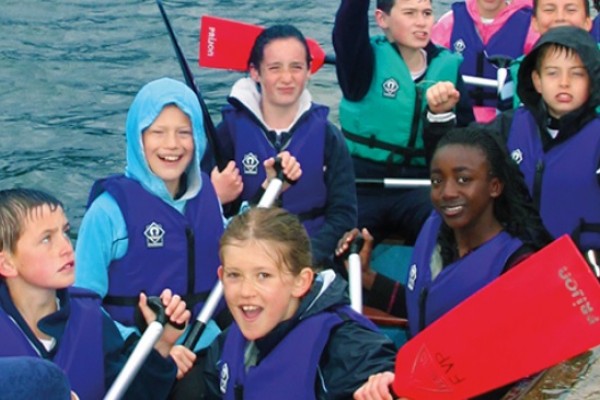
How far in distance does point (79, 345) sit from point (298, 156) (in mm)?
1488

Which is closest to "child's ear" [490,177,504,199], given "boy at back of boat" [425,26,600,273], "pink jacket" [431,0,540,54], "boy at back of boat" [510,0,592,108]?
"boy at back of boat" [425,26,600,273]

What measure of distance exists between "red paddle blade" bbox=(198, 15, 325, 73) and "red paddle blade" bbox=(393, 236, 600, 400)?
8.41ft

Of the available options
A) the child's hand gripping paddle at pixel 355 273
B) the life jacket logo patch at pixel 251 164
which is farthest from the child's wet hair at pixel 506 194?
the life jacket logo patch at pixel 251 164

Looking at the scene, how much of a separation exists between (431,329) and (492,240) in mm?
481

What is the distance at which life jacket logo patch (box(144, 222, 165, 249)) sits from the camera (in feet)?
11.4

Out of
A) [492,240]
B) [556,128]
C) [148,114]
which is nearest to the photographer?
[492,240]

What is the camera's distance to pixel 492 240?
3.15 m

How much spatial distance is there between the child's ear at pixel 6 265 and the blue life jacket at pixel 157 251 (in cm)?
61

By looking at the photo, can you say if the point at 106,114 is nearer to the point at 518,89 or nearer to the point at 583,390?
the point at 518,89

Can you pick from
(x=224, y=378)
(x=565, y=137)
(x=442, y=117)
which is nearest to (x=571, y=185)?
(x=565, y=137)

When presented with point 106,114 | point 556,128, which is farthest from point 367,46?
point 106,114

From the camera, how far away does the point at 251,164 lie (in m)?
4.20

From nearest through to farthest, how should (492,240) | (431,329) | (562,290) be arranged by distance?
(562,290)
(431,329)
(492,240)

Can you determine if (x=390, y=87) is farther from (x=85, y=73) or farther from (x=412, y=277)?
(x=85, y=73)
